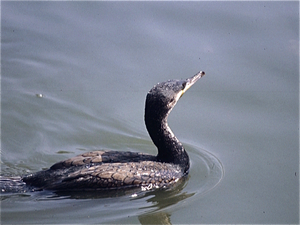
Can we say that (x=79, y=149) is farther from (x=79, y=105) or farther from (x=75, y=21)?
(x=75, y=21)

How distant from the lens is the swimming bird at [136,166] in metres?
7.88

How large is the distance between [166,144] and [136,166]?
676 millimetres

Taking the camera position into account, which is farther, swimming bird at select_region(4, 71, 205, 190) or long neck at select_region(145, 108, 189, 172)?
long neck at select_region(145, 108, 189, 172)

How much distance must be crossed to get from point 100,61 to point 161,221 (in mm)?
4776

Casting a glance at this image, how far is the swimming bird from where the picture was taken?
7.88 m

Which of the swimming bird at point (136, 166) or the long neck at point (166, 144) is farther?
the long neck at point (166, 144)

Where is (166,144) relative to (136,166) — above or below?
above

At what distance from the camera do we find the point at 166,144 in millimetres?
8523

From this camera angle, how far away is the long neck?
27.6 feet

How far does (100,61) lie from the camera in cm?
1157

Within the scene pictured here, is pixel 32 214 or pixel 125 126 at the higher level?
pixel 125 126

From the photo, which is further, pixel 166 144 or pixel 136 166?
pixel 166 144

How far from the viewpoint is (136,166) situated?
8.09 meters

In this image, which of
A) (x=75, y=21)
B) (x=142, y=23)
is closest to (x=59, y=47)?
(x=75, y=21)
